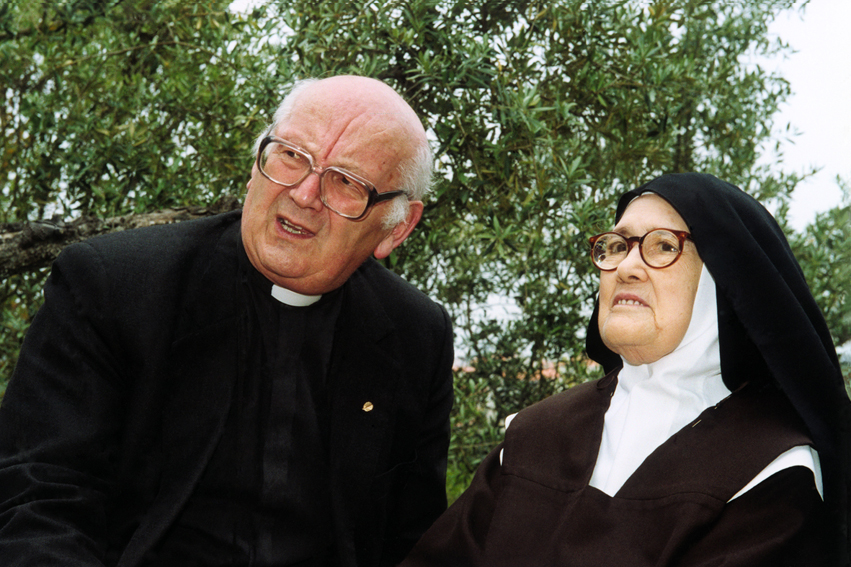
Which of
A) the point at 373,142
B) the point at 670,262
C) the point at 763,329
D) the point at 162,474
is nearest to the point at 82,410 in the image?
the point at 162,474

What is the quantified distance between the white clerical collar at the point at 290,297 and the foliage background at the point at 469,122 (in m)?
1.03

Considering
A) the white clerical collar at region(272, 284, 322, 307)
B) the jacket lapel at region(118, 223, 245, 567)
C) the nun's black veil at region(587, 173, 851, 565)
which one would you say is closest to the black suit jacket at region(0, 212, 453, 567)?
the jacket lapel at region(118, 223, 245, 567)

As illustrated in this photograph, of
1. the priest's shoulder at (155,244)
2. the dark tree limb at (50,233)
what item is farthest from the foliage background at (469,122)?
the priest's shoulder at (155,244)

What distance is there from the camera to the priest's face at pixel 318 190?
2.93m

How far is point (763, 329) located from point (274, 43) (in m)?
3.09

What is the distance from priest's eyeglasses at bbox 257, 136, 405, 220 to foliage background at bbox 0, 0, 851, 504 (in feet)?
3.07

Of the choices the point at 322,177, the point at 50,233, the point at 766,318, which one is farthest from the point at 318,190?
the point at 50,233

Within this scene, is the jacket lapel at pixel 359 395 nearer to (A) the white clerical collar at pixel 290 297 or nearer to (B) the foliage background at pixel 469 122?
(A) the white clerical collar at pixel 290 297

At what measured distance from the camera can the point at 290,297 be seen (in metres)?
3.18

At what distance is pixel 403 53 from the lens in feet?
13.2

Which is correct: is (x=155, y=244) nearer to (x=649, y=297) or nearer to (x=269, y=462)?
(x=269, y=462)

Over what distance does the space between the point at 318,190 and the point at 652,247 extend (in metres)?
1.22

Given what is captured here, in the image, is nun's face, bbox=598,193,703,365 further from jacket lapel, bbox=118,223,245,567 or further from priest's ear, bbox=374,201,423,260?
jacket lapel, bbox=118,223,245,567

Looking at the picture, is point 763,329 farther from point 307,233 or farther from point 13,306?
point 13,306
